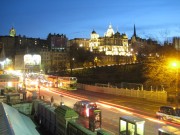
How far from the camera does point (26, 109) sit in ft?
100

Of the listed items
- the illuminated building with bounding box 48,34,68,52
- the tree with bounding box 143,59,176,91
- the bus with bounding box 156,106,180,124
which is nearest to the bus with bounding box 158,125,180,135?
the bus with bounding box 156,106,180,124

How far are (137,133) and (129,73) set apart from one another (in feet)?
323

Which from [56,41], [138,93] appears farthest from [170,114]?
[56,41]

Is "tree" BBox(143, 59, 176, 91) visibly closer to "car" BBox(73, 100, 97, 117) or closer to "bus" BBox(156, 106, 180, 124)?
"bus" BBox(156, 106, 180, 124)

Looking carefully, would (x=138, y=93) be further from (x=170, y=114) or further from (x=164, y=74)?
(x=170, y=114)

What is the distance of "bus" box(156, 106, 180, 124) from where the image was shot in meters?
25.6

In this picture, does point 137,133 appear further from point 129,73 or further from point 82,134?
point 129,73

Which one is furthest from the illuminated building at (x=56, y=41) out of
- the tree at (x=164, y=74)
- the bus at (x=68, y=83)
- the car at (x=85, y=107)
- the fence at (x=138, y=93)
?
A: the car at (x=85, y=107)

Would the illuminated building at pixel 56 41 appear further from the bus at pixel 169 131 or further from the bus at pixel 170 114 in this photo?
the bus at pixel 169 131

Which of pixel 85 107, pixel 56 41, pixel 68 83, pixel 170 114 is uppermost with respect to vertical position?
pixel 56 41

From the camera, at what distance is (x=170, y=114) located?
26516 millimetres

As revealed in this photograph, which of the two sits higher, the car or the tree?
the tree

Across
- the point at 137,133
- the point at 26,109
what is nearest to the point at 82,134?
the point at 137,133

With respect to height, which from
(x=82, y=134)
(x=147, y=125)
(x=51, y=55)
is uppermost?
(x=51, y=55)
